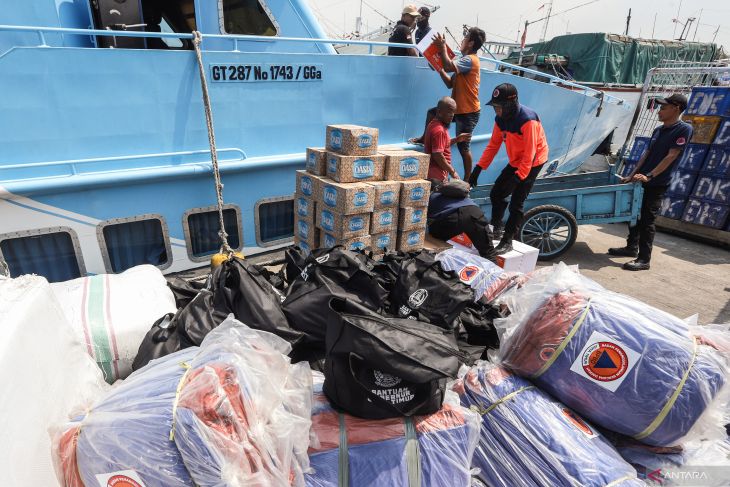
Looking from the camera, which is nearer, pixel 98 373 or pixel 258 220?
pixel 98 373

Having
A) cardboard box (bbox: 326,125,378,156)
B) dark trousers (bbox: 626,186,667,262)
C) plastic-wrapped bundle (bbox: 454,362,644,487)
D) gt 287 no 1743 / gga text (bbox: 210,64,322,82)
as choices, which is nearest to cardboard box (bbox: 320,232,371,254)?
cardboard box (bbox: 326,125,378,156)

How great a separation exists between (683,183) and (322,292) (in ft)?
21.4

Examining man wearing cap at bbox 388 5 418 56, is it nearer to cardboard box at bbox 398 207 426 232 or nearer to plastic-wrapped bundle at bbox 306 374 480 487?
cardboard box at bbox 398 207 426 232

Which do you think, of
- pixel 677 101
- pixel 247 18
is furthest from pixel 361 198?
pixel 677 101

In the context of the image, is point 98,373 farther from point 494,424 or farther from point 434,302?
point 494,424

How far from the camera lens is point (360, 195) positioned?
3.50 metres

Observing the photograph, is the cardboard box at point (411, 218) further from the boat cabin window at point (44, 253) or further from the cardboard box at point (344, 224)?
the boat cabin window at point (44, 253)

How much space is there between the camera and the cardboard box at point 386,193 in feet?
12.0

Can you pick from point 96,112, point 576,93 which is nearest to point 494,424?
point 96,112

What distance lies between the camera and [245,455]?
54.6 inches

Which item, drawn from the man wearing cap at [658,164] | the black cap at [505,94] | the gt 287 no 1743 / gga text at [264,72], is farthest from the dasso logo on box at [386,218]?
the man wearing cap at [658,164]

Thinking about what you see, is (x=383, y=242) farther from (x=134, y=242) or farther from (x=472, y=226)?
(x=134, y=242)

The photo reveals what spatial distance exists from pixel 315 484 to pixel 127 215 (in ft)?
10.0

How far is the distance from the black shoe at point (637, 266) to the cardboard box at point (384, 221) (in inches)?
128
